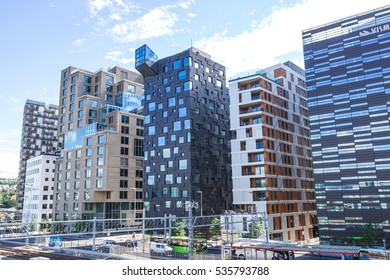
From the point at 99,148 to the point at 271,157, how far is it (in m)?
45.5

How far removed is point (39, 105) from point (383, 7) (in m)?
138

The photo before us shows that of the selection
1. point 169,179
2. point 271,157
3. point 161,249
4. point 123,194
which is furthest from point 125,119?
point 161,249

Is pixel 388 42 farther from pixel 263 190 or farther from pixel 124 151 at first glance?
pixel 124 151

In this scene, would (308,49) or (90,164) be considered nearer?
(308,49)

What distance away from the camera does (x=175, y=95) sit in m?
79.0

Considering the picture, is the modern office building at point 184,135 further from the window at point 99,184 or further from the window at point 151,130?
the window at point 99,184

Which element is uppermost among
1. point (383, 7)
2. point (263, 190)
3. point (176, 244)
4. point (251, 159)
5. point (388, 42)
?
point (383, 7)

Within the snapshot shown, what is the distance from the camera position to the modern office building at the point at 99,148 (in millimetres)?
88625

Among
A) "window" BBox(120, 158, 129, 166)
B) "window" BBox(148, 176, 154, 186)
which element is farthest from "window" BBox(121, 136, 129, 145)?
"window" BBox(148, 176, 154, 186)

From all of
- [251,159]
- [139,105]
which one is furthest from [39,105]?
[251,159]

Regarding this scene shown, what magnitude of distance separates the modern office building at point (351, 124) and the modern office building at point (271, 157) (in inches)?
213

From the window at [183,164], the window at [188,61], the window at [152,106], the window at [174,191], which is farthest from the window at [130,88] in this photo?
the window at [174,191]

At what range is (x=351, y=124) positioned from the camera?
74875 millimetres

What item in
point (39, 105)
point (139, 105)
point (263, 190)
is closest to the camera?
point (263, 190)
